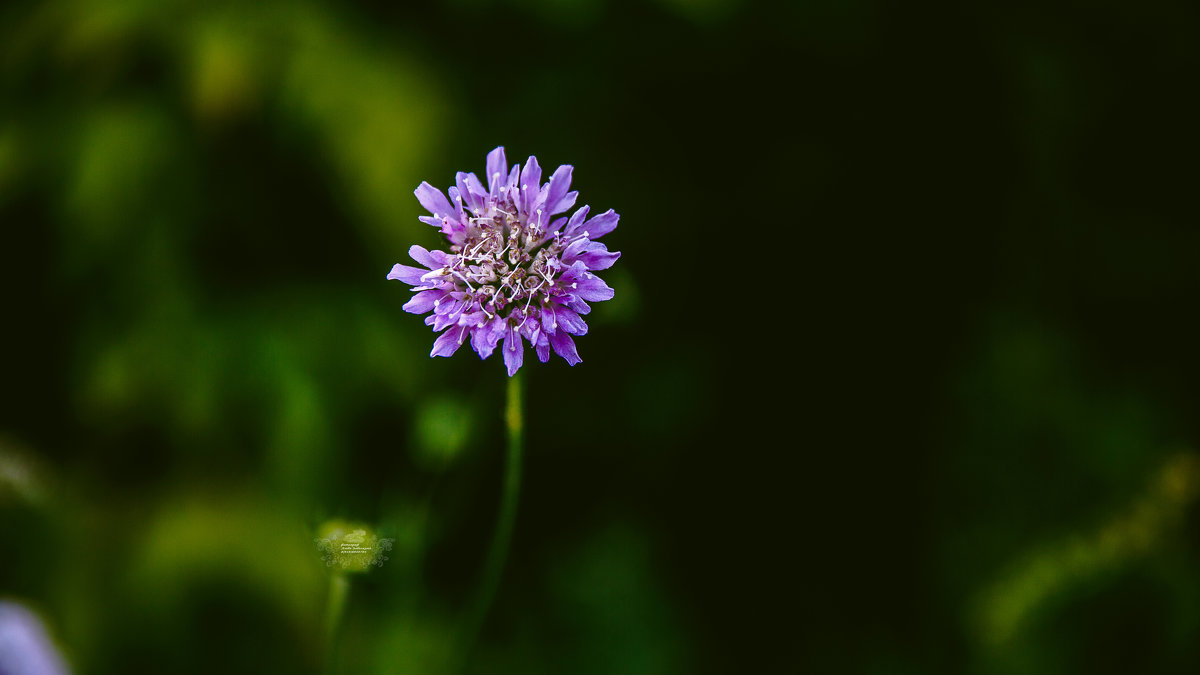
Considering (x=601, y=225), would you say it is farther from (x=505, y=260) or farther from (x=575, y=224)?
(x=505, y=260)

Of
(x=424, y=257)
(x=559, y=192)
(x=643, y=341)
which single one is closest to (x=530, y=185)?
(x=559, y=192)

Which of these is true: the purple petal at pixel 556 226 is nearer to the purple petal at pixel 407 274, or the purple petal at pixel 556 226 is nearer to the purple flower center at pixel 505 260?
the purple flower center at pixel 505 260

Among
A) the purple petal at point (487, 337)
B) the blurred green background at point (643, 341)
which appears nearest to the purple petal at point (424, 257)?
the purple petal at point (487, 337)

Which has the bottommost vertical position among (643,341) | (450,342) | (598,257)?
(450,342)

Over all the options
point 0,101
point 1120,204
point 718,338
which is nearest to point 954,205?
point 1120,204

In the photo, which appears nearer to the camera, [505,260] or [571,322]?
[571,322]

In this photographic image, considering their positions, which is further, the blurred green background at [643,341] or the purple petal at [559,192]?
the blurred green background at [643,341]

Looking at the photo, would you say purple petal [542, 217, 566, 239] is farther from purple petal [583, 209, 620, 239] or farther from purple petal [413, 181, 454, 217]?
purple petal [413, 181, 454, 217]

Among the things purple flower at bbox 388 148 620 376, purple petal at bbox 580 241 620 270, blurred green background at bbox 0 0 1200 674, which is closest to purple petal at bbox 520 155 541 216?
purple flower at bbox 388 148 620 376
